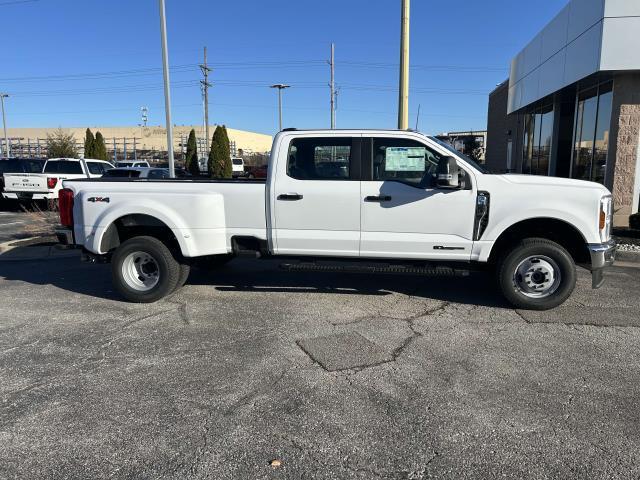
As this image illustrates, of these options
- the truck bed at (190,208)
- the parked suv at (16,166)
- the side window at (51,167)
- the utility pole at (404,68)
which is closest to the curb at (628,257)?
the utility pole at (404,68)

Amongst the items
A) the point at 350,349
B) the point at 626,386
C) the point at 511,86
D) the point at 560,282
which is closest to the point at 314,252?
the point at 350,349

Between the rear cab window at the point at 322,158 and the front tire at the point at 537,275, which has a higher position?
the rear cab window at the point at 322,158

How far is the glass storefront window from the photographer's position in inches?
488

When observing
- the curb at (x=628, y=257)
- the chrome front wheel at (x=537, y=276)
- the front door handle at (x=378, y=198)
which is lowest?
the curb at (x=628, y=257)

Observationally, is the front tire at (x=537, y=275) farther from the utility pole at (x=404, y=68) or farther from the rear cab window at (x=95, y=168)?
the rear cab window at (x=95, y=168)

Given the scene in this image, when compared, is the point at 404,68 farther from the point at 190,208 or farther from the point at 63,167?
the point at 63,167

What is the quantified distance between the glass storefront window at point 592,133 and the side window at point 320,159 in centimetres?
889

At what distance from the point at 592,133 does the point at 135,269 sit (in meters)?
12.4

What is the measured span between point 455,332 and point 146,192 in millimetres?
3848

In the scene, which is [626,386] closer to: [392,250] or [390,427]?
[390,427]

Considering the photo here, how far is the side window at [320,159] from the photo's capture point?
19.5ft

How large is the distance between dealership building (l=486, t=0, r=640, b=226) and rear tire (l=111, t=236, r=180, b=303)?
32.2ft

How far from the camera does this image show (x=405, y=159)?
5867mm

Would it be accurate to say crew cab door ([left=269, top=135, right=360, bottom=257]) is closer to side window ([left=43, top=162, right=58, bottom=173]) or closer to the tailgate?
the tailgate
